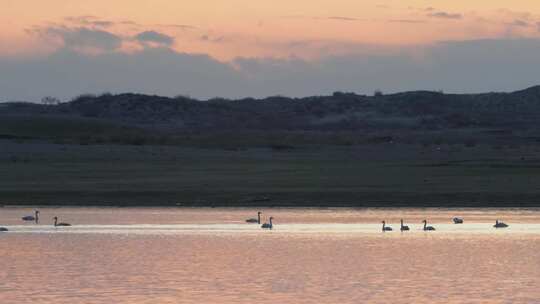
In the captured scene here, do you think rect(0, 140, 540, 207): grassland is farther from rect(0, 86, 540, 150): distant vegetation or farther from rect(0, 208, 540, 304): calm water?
rect(0, 86, 540, 150): distant vegetation

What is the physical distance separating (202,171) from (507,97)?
145 meters

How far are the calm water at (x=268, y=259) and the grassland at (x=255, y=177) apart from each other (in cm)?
384

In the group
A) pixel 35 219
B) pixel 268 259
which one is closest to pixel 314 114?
pixel 35 219

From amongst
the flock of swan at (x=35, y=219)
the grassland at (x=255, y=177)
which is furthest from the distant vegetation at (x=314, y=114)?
the flock of swan at (x=35, y=219)

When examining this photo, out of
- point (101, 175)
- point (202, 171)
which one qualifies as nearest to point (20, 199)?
point (101, 175)

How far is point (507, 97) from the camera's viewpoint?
637 ft

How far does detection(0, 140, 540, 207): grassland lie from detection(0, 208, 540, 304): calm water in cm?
384

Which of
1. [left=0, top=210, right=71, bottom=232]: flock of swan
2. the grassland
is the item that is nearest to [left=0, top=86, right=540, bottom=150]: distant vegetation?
the grassland

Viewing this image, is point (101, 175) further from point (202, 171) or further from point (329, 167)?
point (329, 167)

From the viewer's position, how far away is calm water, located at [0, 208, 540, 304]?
21.5 m

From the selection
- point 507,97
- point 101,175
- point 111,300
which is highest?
point 507,97

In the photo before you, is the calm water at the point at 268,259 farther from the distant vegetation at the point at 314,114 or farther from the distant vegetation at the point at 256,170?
the distant vegetation at the point at 314,114

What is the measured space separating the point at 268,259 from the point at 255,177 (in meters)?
24.6

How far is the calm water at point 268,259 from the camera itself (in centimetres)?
2150
